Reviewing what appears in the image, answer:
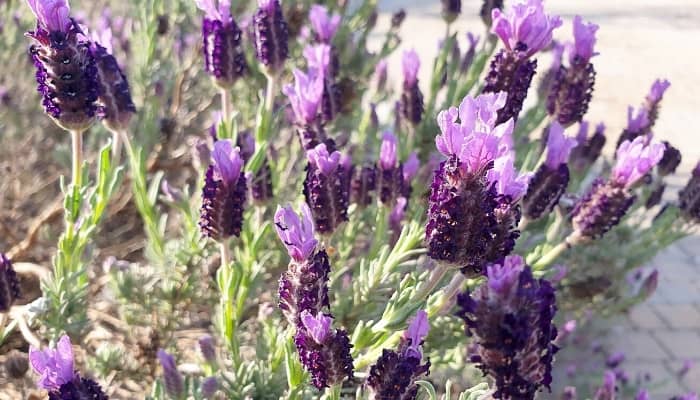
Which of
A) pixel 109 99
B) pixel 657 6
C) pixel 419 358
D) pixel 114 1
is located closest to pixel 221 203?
pixel 109 99

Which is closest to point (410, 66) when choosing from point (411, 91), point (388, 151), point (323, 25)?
point (411, 91)

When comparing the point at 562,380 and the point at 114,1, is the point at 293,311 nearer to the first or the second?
the point at 562,380

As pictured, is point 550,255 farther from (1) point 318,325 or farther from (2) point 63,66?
(2) point 63,66

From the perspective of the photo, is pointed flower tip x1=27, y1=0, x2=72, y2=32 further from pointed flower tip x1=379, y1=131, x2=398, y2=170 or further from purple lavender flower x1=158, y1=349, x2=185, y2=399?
pointed flower tip x1=379, y1=131, x2=398, y2=170

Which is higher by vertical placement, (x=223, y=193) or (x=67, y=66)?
(x=67, y=66)

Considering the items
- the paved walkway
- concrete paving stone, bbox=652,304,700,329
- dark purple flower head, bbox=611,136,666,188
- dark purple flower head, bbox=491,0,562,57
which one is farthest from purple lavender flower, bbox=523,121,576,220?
concrete paving stone, bbox=652,304,700,329
